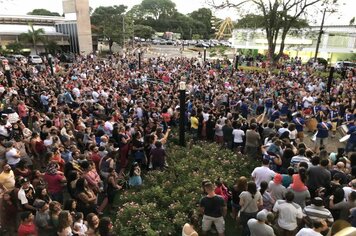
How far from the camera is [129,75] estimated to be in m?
21.8

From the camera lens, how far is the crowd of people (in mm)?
5148

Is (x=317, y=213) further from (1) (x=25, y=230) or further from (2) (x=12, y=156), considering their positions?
(2) (x=12, y=156)

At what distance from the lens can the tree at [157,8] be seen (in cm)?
10188

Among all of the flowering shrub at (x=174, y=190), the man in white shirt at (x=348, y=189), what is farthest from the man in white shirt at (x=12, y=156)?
the man in white shirt at (x=348, y=189)

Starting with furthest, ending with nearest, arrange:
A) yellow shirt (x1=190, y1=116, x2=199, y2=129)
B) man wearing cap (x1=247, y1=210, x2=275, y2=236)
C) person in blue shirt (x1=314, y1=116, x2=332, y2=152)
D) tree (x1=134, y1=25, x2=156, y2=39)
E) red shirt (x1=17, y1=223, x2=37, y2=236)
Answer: tree (x1=134, y1=25, x2=156, y2=39), yellow shirt (x1=190, y1=116, x2=199, y2=129), person in blue shirt (x1=314, y1=116, x2=332, y2=152), red shirt (x1=17, y1=223, x2=37, y2=236), man wearing cap (x1=247, y1=210, x2=275, y2=236)

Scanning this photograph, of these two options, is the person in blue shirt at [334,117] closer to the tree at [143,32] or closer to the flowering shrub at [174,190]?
the flowering shrub at [174,190]

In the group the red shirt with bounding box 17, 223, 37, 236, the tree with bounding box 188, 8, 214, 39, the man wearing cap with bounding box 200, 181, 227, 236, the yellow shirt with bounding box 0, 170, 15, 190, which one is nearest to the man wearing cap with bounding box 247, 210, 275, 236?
the man wearing cap with bounding box 200, 181, 227, 236

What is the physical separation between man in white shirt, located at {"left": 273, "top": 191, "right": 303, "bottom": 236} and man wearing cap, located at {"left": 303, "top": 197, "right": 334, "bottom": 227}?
0.13 meters

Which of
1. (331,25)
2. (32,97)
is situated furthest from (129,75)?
(331,25)

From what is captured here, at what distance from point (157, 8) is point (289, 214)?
106 metres

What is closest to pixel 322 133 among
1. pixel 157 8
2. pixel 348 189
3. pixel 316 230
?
pixel 348 189

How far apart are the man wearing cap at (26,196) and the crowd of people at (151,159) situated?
18 millimetres

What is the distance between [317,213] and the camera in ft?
15.9

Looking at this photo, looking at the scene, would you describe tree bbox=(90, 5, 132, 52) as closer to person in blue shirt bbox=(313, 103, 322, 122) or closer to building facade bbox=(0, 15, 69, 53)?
building facade bbox=(0, 15, 69, 53)
